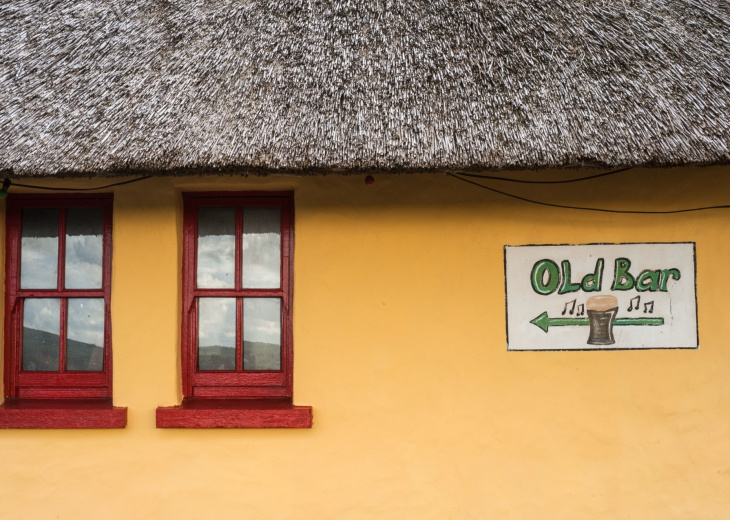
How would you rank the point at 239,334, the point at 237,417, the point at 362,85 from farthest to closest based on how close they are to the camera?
the point at 239,334 < the point at 237,417 < the point at 362,85

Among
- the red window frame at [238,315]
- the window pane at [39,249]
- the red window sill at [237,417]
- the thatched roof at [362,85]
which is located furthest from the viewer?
the window pane at [39,249]

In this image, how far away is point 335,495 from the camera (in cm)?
317

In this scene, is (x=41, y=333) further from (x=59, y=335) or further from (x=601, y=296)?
(x=601, y=296)

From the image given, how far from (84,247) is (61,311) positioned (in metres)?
0.45

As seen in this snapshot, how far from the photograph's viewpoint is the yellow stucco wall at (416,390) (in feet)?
10.4

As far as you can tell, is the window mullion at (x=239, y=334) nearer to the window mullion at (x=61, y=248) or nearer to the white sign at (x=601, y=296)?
the window mullion at (x=61, y=248)

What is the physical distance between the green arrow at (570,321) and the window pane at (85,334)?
2.85m

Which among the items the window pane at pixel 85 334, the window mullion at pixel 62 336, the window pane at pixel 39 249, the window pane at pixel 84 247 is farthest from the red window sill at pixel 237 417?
the window pane at pixel 39 249

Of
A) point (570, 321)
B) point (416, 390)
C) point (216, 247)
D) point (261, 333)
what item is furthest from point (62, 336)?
point (570, 321)

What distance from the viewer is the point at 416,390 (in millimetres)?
3223

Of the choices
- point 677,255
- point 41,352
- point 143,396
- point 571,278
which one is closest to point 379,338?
point 571,278

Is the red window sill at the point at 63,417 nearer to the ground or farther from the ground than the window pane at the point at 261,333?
nearer to the ground

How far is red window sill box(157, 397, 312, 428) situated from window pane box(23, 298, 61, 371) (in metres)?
0.91

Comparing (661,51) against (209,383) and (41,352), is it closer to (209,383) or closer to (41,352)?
(209,383)
